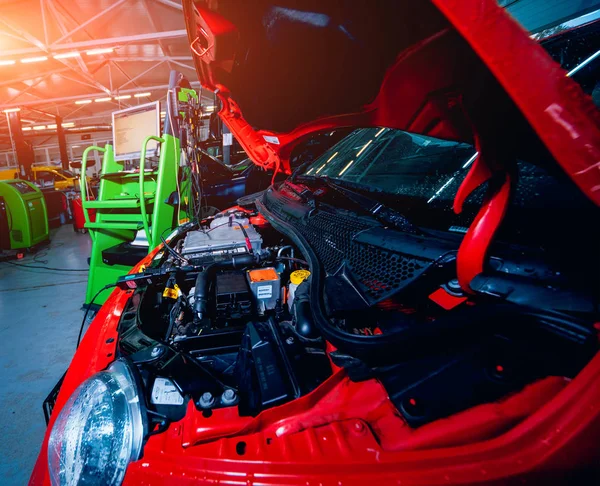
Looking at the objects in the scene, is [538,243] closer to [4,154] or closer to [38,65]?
[38,65]

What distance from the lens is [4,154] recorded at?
58.3 feet

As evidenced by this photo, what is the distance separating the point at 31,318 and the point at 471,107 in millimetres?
4149

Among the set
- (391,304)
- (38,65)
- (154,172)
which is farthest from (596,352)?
(38,65)

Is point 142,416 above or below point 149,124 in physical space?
below

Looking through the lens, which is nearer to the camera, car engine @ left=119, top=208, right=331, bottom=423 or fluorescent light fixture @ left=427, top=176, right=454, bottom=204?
car engine @ left=119, top=208, right=331, bottom=423

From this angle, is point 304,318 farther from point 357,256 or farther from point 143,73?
point 143,73

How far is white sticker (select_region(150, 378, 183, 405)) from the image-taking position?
31.9 inches

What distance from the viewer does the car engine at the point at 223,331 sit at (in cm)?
80

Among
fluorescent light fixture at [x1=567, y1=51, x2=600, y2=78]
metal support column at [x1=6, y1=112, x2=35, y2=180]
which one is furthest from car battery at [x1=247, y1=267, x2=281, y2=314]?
metal support column at [x1=6, y1=112, x2=35, y2=180]

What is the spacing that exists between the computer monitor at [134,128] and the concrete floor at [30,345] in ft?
6.38

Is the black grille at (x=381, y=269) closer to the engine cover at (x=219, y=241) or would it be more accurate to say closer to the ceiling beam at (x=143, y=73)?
the engine cover at (x=219, y=241)

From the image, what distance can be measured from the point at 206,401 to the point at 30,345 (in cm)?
281

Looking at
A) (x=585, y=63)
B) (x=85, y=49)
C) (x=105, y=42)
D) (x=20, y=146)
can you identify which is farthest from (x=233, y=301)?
(x=20, y=146)

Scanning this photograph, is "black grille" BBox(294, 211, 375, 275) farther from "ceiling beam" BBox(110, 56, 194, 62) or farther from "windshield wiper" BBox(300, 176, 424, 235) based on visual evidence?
"ceiling beam" BBox(110, 56, 194, 62)
